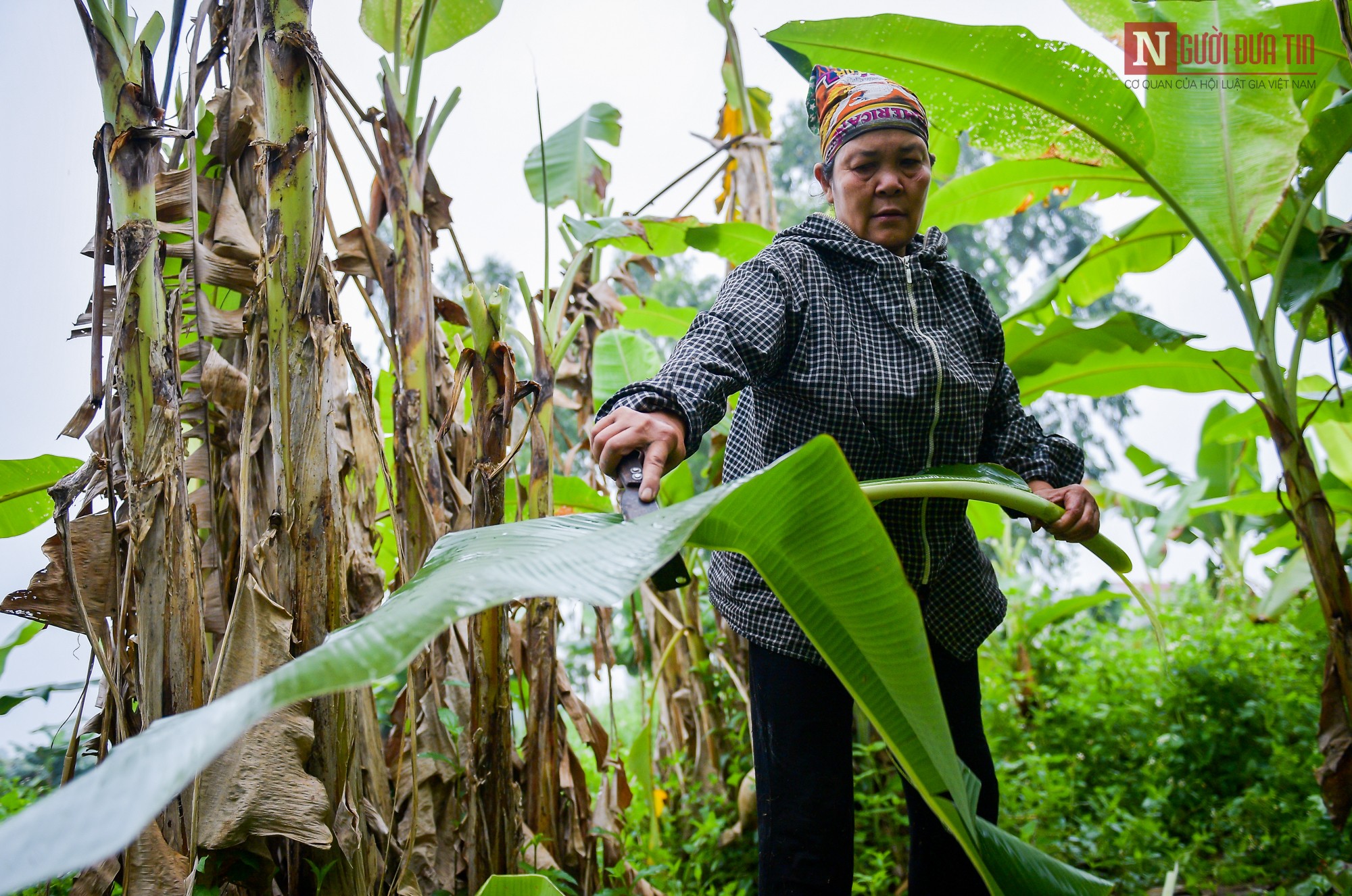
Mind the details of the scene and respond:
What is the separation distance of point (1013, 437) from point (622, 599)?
93 centimetres

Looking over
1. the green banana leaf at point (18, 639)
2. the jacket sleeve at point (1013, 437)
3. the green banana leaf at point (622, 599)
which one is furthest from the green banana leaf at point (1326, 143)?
the green banana leaf at point (18, 639)

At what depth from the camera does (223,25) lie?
3.78ft

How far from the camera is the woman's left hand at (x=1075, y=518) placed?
887mm

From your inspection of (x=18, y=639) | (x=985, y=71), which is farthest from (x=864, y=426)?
(x=18, y=639)

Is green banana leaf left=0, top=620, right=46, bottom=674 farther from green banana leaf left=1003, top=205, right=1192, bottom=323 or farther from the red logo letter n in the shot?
the red logo letter n

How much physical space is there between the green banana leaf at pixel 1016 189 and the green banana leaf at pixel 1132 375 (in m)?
0.35

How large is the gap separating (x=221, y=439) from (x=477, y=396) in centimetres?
34

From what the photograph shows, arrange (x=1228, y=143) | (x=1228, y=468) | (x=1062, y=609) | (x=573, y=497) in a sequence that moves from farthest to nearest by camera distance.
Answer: (x=1228, y=468)
(x=1062, y=609)
(x=573, y=497)
(x=1228, y=143)

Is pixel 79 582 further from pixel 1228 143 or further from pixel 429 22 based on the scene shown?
pixel 1228 143

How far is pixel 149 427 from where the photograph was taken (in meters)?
0.96

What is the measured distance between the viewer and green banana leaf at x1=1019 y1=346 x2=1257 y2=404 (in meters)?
1.82

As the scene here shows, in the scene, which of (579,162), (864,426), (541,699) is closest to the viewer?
(864,426)

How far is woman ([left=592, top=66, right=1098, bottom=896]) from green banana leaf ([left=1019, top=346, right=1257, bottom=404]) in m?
0.78

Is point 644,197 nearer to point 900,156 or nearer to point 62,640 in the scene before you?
point 900,156
